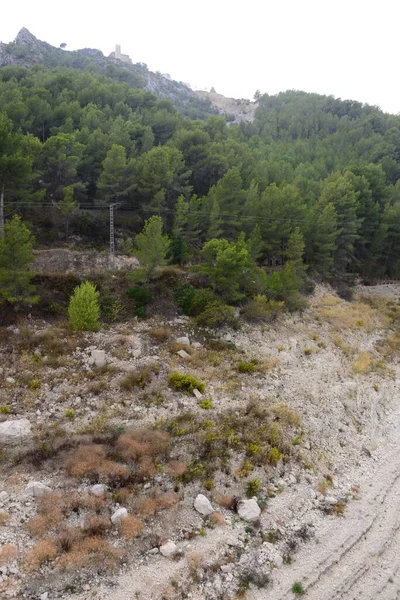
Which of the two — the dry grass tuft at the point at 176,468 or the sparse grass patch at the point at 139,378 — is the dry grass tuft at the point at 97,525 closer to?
the dry grass tuft at the point at 176,468

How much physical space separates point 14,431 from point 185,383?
965 cm

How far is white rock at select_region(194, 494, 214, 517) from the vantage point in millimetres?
15742

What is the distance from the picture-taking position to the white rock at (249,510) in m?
15.9

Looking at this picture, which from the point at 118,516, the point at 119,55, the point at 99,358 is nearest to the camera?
the point at 118,516

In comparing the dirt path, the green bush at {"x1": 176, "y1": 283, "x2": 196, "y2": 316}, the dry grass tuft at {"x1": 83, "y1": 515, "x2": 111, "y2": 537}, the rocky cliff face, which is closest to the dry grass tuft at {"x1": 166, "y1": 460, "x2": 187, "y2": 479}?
the dry grass tuft at {"x1": 83, "y1": 515, "x2": 111, "y2": 537}

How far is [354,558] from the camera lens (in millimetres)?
15102

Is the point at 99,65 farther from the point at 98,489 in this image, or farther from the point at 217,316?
the point at 98,489

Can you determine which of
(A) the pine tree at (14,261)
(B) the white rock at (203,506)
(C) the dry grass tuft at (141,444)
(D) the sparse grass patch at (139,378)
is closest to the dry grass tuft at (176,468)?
(C) the dry grass tuft at (141,444)

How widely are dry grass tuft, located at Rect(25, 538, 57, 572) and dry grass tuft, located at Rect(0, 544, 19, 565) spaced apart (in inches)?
16.4

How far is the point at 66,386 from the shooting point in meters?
22.4

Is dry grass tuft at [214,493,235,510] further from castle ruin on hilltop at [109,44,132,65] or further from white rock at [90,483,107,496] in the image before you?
castle ruin on hilltop at [109,44,132,65]

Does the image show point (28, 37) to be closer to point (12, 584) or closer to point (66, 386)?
point (66, 386)

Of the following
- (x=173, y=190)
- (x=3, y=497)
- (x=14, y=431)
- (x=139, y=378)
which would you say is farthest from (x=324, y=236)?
(x=3, y=497)

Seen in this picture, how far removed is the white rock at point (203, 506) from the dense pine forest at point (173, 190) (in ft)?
75.5
